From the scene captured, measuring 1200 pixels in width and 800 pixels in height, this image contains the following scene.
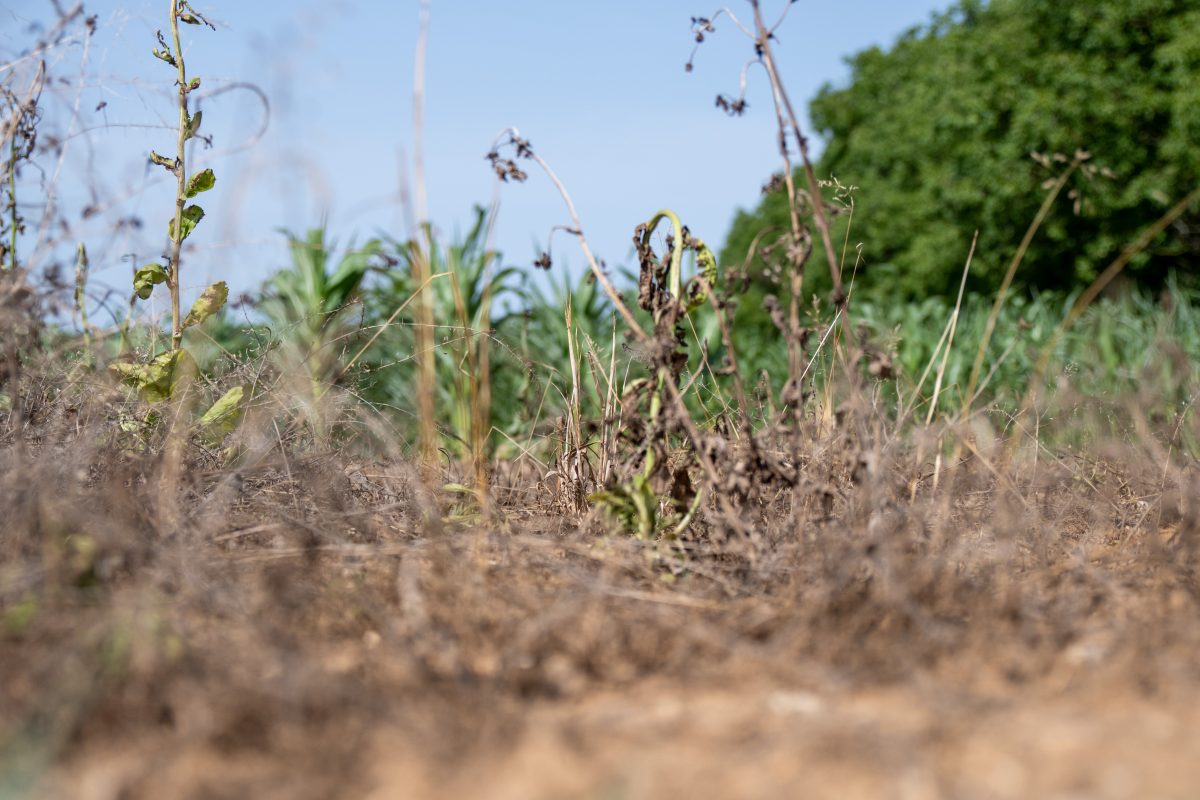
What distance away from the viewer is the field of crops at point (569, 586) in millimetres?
1439

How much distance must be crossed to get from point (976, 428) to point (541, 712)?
7.26ft

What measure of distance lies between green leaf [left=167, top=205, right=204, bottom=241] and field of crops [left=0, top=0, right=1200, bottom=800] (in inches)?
0.4

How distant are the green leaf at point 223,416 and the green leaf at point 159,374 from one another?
0.11 meters

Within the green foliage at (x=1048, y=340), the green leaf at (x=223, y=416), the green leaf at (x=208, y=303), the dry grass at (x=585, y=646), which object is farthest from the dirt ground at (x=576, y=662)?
the green foliage at (x=1048, y=340)

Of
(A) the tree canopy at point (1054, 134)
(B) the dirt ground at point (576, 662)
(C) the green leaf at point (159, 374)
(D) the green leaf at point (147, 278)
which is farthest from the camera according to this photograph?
(A) the tree canopy at point (1054, 134)

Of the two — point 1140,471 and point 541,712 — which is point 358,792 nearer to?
point 541,712

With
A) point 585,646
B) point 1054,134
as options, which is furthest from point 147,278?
point 1054,134

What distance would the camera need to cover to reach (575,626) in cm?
184

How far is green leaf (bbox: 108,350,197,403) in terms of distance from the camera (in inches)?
117

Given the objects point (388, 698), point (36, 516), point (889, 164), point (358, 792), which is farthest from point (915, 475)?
point (889, 164)

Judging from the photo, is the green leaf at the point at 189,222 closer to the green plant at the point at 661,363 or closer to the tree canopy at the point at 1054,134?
the green plant at the point at 661,363

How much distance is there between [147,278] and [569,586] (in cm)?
169

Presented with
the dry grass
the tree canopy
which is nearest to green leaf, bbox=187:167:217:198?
the dry grass

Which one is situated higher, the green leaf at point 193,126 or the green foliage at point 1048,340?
the green leaf at point 193,126
